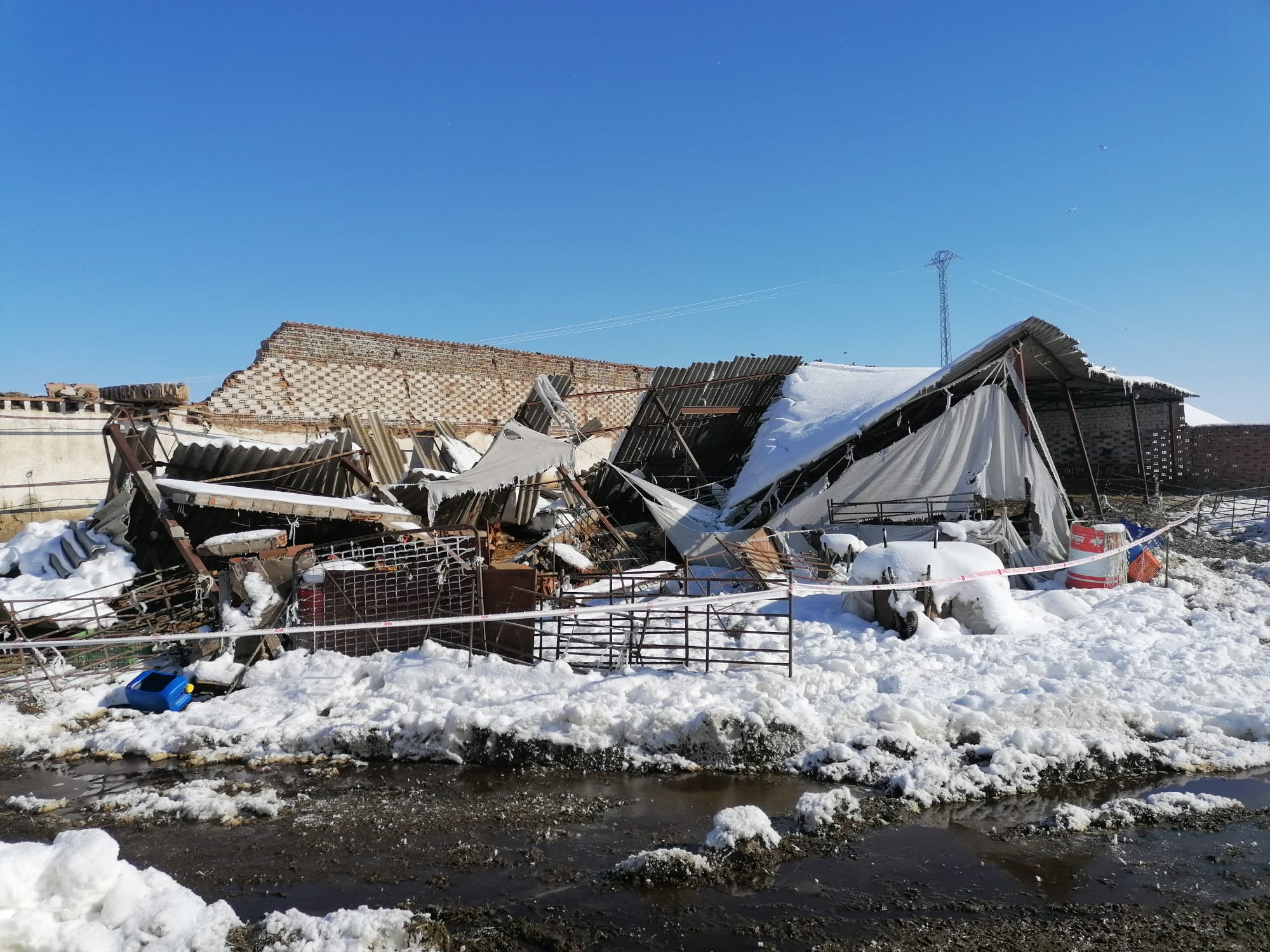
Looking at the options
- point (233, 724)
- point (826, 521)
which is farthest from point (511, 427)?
point (233, 724)

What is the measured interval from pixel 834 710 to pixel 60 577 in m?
11.4

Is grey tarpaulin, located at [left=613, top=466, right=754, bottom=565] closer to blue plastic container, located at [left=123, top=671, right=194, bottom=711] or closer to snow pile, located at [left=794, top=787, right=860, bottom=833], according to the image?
snow pile, located at [left=794, top=787, right=860, bottom=833]

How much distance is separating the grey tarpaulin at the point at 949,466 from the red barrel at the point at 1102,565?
210cm

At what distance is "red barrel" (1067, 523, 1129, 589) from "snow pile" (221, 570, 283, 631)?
1110 centimetres

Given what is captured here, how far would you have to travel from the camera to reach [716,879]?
4.79 meters

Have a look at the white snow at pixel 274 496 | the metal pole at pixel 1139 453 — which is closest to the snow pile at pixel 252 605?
the white snow at pixel 274 496

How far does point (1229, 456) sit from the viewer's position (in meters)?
20.1

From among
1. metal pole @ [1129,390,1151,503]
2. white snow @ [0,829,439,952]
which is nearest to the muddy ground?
white snow @ [0,829,439,952]

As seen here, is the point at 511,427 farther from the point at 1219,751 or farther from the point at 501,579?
the point at 1219,751

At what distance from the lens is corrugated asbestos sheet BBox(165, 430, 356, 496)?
13.0 m

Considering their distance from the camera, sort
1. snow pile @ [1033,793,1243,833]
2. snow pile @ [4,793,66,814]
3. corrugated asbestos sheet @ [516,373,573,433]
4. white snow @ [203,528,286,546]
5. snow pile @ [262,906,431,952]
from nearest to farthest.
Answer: snow pile @ [262,906,431,952]
snow pile @ [1033,793,1243,833]
snow pile @ [4,793,66,814]
white snow @ [203,528,286,546]
corrugated asbestos sheet @ [516,373,573,433]

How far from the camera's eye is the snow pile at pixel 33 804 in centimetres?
620

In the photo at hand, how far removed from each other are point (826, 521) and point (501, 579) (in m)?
7.31

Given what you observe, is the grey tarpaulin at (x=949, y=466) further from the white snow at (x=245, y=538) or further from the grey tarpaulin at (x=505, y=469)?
the white snow at (x=245, y=538)
